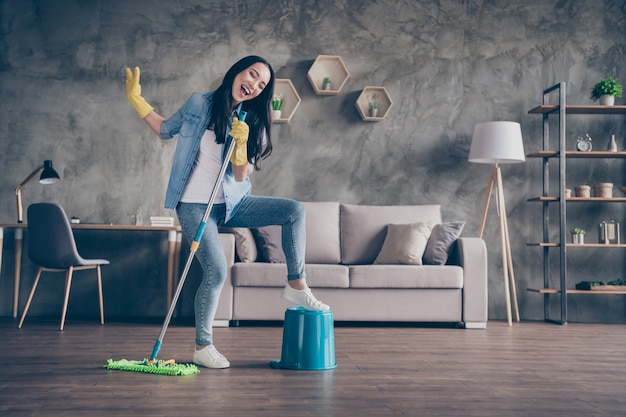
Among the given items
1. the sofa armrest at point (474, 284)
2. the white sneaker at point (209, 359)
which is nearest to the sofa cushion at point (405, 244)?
the sofa armrest at point (474, 284)

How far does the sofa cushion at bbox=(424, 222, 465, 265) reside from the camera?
474 centimetres

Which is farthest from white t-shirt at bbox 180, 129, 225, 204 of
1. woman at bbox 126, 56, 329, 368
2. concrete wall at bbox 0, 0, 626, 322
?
concrete wall at bbox 0, 0, 626, 322

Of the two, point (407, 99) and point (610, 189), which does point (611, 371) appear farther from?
point (407, 99)

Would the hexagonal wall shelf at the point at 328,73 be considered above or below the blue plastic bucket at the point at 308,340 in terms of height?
above

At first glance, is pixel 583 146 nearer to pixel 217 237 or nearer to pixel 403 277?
pixel 403 277

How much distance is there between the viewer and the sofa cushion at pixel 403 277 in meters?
4.57

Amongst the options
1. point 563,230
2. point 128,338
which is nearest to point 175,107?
point 128,338

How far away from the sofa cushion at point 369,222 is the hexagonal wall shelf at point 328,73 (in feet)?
3.24

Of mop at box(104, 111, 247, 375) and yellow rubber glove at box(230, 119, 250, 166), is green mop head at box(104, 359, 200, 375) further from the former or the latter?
yellow rubber glove at box(230, 119, 250, 166)

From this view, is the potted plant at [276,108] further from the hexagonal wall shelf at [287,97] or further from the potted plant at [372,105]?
the potted plant at [372,105]

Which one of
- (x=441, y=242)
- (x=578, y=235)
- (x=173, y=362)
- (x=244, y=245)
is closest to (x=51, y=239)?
(x=244, y=245)

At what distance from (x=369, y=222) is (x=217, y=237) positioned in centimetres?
252

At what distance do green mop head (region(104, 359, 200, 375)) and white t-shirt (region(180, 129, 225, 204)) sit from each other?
0.66 m

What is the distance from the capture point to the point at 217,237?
279cm
